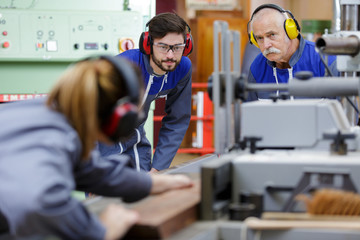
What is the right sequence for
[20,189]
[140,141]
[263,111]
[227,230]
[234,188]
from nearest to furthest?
[20,189] → [227,230] → [234,188] → [263,111] → [140,141]

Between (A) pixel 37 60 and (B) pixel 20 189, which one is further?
(A) pixel 37 60

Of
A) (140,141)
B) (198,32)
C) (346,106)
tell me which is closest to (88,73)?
(346,106)

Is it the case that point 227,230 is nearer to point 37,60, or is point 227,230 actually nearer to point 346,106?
point 346,106

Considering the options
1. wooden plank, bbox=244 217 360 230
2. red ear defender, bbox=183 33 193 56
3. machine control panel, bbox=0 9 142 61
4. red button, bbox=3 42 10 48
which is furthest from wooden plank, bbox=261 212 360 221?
red button, bbox=3 42 10 48

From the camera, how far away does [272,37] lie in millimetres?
2492

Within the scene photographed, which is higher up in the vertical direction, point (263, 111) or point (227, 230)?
point (263, 111)

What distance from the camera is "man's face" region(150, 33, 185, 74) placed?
2.59 metres

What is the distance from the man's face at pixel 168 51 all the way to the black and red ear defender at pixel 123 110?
148 centimetres

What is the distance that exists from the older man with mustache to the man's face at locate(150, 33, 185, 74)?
357 mm

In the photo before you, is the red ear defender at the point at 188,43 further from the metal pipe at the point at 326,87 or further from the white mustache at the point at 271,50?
the metal pipe at the point at 326,87

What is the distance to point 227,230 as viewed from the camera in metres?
1.25

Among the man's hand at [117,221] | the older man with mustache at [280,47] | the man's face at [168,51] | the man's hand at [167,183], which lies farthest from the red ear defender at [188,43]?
the man's hand at [117,221]

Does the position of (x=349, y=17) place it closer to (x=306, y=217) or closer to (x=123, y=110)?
(x=306, y=217)

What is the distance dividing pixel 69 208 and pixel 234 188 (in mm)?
539
